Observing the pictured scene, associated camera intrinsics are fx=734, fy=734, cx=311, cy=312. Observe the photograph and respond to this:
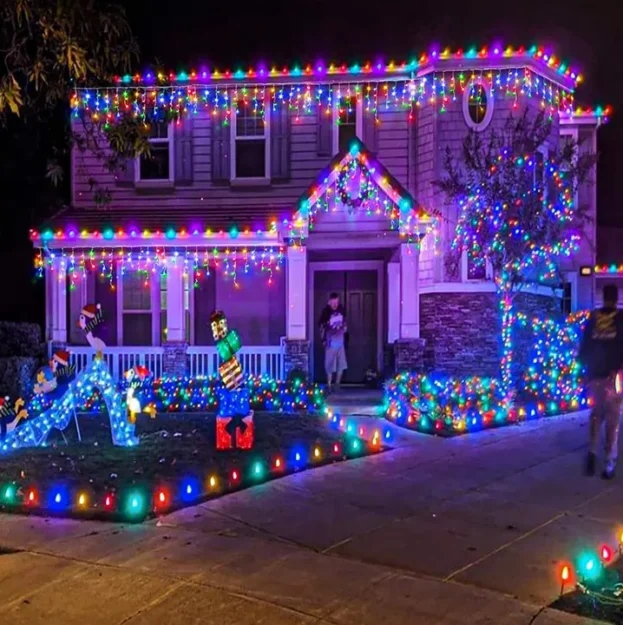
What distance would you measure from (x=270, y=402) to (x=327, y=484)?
487 centimetres

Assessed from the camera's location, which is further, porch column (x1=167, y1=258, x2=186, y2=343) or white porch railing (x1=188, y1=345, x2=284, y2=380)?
porch column (x1=167, y1=258, x2=186, y2=343)

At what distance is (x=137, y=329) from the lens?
49.9 ft

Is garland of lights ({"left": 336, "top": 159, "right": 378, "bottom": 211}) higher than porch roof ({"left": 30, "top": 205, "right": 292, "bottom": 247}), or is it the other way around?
garland of lights ({"left": 336, "top": 159, "right": 378, "bottom": 211})

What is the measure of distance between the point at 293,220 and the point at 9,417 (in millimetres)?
6049

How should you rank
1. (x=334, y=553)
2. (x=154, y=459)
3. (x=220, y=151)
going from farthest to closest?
1. (x=220, y=151)
2. (x=154, y=459)
3. (x=334, y=553)

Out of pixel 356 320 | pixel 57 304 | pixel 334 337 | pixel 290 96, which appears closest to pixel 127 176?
pixel 57 304

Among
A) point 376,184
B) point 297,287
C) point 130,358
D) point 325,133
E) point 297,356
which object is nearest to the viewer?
point 376,184

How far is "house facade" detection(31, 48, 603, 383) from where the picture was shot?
13.1 meters

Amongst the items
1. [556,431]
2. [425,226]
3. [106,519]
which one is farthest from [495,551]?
[425,226]

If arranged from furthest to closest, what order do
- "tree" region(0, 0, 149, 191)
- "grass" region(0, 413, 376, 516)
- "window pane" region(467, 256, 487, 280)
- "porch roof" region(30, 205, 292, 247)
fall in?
"window pane" region(467, 256, 487, 280)
"porch roof" region(30, 205, 292, 247)
"grass" region(0, 413, 376, 516)
"tree" region(0, 0, 149, 191)

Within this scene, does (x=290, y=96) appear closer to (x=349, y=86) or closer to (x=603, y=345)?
(x=349, y=86)

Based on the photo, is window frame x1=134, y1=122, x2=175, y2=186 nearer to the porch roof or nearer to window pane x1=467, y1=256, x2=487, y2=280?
the porch roof

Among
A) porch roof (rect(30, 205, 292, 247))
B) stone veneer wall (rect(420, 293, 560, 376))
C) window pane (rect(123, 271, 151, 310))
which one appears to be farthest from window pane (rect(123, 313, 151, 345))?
stone veneer wall (rect(420, 293, 560, 376))

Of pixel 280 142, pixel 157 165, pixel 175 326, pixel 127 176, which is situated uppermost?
pixel 280 142
